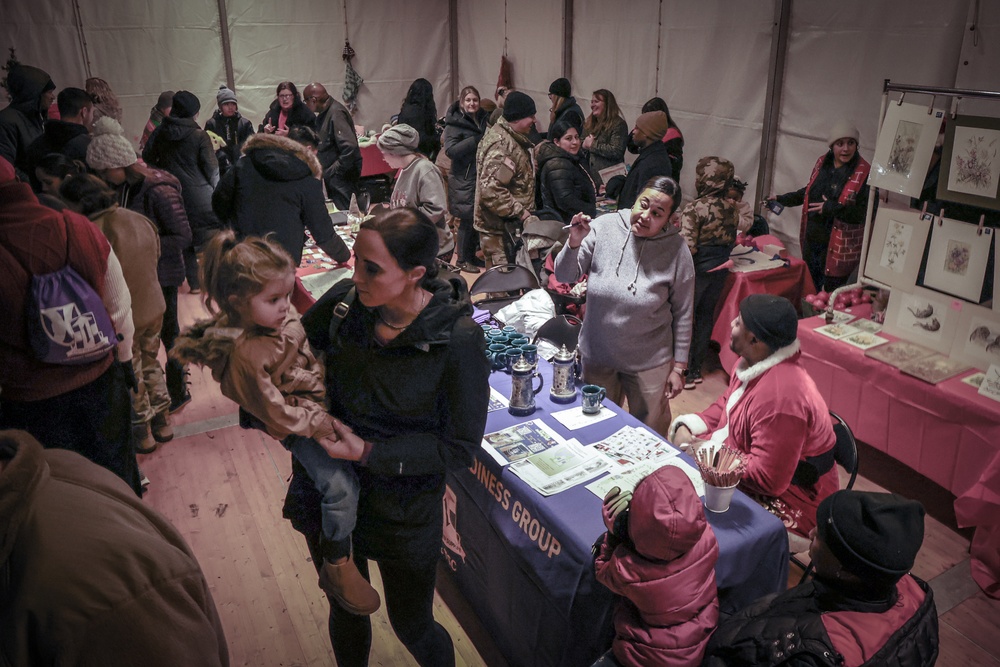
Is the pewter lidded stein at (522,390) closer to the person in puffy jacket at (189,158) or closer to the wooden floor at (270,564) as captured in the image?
the wooden floor at (270,564)

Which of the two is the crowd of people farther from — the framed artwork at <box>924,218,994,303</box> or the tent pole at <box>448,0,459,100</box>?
the tent pole at <box>448,0,459,100</box>

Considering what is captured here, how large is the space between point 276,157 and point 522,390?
1.81 metres

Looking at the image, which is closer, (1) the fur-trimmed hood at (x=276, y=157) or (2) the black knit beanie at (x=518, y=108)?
(1) the fur-trimmed hood at (x=276, y=157)

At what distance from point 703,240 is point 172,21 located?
8.01 m

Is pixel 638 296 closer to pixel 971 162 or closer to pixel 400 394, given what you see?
pixel 400 394

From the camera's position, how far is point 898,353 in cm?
351

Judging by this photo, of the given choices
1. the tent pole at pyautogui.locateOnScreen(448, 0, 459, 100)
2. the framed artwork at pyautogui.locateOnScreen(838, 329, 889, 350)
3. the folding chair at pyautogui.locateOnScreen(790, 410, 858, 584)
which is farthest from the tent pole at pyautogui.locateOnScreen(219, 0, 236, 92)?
the folding chair at pyautogui.locateOnScreen(790, 410, 858, 584)

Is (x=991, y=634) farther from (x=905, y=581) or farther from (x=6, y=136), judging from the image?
(x=6, y=136)

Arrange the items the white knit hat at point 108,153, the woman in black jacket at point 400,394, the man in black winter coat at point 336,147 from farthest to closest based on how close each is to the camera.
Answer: the man in black winter coat at point 336,147
the white knit hat at point 108,153
the woman in black jacket at point 400,394

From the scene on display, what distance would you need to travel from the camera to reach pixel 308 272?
4223 millimetres

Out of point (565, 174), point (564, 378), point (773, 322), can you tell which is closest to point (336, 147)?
point (565, 174)

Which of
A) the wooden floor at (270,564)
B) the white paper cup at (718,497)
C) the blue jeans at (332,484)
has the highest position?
the blue jeans at (332,484)

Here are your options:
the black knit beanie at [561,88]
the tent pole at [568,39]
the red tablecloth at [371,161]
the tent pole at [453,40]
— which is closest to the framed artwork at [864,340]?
the black knit beanie at [561,88]

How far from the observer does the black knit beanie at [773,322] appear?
2.33m
